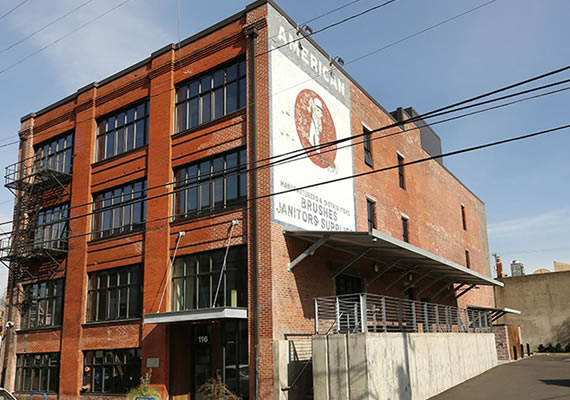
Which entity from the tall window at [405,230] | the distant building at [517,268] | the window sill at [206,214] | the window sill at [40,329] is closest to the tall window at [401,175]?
the tall window at [405,230]

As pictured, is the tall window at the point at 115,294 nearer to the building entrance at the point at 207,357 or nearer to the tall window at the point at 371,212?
the building entrance at the point at 207,357

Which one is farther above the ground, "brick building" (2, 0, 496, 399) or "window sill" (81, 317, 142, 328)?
"brick building" (2, 0, 496, 399)

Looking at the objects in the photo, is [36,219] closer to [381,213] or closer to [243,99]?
[243,99]

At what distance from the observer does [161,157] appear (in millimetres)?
22844

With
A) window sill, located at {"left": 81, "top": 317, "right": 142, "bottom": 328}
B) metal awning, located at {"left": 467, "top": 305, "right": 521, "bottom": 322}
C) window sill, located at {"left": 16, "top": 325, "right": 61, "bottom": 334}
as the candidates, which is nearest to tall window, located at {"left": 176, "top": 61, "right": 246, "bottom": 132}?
window sill, located at {"left": 81, "top": 317, "right": 142, "bottom": 328}

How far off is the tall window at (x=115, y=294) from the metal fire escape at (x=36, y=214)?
116 inches

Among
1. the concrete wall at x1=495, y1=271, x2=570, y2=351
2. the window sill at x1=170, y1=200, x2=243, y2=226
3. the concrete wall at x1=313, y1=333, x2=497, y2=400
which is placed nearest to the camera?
the concrete wall at x1=313, y1=333, x2=497, y2=400

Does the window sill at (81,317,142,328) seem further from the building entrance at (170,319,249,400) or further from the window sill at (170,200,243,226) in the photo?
the window sill at (170,200,243,226)

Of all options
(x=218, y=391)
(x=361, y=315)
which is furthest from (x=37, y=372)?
(x=361, y=315)

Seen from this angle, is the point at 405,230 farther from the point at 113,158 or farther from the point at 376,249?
the point at 113,158

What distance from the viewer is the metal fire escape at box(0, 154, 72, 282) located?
2683 centimetres

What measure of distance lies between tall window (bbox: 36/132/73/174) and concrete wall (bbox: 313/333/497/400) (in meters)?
17.8

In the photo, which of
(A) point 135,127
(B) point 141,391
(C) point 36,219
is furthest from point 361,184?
(C) point 36,219

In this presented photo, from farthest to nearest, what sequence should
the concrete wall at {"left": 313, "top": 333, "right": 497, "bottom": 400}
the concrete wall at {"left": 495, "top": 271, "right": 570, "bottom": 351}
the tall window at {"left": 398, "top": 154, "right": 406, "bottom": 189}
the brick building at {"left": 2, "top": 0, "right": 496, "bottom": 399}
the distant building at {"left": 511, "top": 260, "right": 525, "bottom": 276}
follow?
the distant building at {"left": 511, "top": 260, "right": 525, "bottom": 276} < the concrete wall at {"left": 495, "top": 271, "right": 570, "bottom": 351} < the tall window at {"left": 398, "top": 154, "right": 406, "bottom": 189} < the brick building at {"left": 2, "top": 0, "right": 496, "bottom": 399} < the concrete wall at {"left": 313, "top": 333, "right": 497, "bottom": 400}
